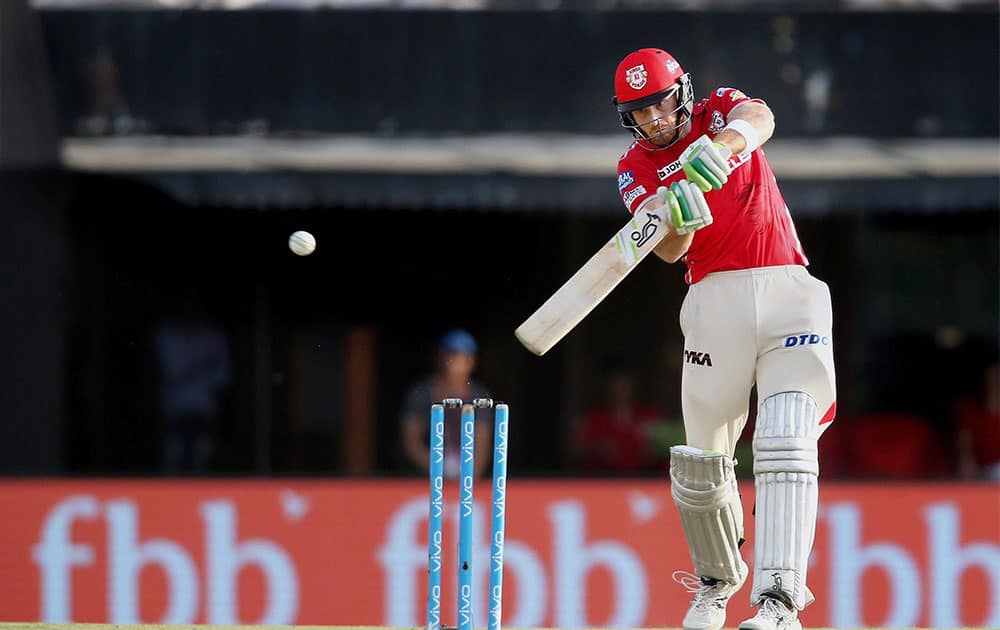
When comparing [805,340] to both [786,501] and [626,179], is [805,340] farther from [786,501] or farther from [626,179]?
[626,179]

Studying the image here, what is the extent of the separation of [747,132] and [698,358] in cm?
58

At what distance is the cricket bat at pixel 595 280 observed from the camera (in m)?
3.85

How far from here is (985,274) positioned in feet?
29.2

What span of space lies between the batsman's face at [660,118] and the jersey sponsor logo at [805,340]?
0.58m

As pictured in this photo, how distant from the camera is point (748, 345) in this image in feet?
12.8

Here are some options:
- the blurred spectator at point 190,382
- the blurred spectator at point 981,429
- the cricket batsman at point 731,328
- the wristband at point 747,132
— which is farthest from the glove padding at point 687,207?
the blurred spectator at point 190,382

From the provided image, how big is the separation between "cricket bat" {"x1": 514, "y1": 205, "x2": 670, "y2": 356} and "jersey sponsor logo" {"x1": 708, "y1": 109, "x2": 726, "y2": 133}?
294 millimetres

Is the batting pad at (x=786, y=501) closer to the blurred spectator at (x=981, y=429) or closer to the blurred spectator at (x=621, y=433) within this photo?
the blurred spectator at (x=621, y=433)

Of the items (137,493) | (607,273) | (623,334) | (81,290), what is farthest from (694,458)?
(81,290)

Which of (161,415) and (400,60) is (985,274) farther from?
(161,415)

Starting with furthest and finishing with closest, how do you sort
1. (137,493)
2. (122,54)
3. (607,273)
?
1. (122,54)
2. (137,493)
3. (607,273)

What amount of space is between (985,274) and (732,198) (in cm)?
539

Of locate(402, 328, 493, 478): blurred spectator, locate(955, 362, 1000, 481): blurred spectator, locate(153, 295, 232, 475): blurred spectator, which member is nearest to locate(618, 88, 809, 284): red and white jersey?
locate(402, 328, 493, 478): blurred spectator

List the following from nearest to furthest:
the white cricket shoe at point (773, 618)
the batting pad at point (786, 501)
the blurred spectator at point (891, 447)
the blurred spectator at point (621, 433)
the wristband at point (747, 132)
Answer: the white cricket shoe at point (773, 618), the batting pad at point (786, 501), the wristband at point (747, 132), the blurred spectator at point (621, 433), the blurred spectator at point (891, 447)
